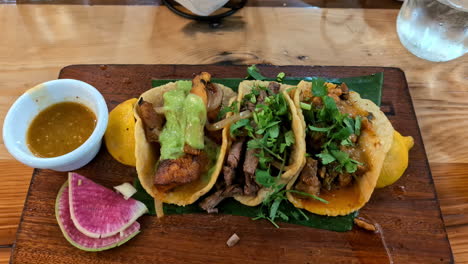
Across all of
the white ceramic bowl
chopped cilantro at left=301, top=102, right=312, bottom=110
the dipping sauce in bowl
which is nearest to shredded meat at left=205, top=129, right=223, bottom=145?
chopped cilantro at left=301, top=102, right=312, bottom=110

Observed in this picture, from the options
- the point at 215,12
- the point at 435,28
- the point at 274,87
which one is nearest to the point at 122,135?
the point at 274,87

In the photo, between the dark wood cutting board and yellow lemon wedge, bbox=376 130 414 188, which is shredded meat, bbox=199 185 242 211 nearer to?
the dark wood cutting board

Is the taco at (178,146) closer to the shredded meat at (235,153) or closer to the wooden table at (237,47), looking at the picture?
the shredded meat at (235,153)

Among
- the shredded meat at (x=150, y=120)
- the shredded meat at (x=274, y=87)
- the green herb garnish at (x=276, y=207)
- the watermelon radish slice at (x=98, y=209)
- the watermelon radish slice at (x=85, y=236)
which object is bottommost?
the watermelon radish slice at (x=85, y=236)

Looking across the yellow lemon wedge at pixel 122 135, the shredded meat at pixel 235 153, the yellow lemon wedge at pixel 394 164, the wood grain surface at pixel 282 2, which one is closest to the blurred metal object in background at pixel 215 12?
the wood grain surface at pixel 282 2

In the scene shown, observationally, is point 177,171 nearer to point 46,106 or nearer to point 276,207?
point 276,207

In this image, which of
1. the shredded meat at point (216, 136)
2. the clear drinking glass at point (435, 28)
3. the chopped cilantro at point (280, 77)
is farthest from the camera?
the clear drinking glass at point (435, 28)

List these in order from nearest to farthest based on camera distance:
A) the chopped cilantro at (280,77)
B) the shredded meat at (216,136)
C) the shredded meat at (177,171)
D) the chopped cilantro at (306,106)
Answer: the shredded meat at (177,171) < the chopped cilantro at (306,106) < the shredded meat at (216,136) < the chopped cilantro at (280,77)
